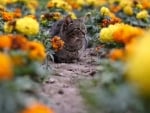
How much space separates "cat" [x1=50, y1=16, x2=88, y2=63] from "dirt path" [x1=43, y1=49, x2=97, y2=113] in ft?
0.59

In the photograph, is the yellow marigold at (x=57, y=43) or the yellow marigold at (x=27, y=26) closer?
the yellow marigold at (x=27, y=26)

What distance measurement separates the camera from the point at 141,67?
384 cm

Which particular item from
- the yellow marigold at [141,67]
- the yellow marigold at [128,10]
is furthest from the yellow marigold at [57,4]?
the yellow marigold at [141,67]

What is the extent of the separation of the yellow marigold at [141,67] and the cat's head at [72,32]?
3.56 meters

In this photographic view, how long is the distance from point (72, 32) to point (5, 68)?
3715 mm

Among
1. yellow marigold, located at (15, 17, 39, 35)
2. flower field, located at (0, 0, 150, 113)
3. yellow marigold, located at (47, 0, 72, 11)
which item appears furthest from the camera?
yellow marigold, located at (47, 0, 72, 11)

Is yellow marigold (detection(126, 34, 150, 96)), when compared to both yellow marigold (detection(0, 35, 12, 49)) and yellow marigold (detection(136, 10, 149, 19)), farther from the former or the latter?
yellow marigold (detection(136, 10, 149, 19))

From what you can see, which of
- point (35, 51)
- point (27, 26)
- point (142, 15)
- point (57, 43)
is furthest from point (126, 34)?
point (142, 15)

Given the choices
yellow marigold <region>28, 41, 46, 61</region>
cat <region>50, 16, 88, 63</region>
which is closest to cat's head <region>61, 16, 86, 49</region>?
cat <region>50, 16, 88, 63</region>

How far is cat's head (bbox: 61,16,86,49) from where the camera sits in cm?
758

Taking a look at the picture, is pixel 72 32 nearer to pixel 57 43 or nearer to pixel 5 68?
pixel 57 43

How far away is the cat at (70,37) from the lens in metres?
7.60

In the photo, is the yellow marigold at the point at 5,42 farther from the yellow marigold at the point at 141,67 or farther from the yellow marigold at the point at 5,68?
the yellow marigold at the point at 141,67

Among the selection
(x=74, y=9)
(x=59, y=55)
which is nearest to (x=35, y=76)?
(x=59, y=55)
